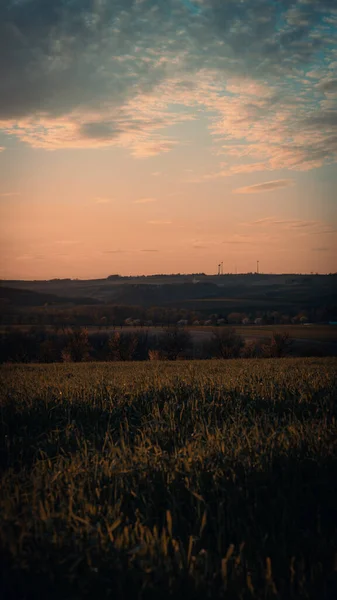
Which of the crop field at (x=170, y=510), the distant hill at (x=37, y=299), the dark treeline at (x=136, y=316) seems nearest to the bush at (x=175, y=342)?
the dark treeline at (x=136, y=316)

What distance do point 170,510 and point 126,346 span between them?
5028 centimetres

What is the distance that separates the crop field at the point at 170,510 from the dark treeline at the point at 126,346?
39.0 metres

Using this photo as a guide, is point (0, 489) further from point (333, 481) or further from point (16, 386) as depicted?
point (16, 386)

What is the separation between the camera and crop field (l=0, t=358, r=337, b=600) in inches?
152

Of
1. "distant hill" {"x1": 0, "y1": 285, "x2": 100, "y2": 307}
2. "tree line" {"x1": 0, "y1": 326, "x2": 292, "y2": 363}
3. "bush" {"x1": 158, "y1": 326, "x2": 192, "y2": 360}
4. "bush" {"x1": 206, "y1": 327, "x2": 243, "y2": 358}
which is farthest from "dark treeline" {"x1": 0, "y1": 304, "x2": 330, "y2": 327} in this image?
"bush" {"x1": 158, "y1": 326, "x2": 192, "y2": 360}

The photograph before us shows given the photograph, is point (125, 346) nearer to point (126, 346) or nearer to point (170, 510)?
point (126, 346)

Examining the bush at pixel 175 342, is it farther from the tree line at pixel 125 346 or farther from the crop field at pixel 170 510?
the crop field at pixel 170 510

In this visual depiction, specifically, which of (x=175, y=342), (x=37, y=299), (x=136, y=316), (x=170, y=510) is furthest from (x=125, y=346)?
(x=37, y=299)

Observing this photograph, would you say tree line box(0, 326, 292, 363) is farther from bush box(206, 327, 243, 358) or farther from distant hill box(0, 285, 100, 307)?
distant hill box(0, 285, 100, 307)

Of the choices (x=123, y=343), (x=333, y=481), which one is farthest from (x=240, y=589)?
(x=123, y=343)

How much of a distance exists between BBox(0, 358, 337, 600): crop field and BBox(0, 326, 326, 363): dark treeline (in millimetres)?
39017

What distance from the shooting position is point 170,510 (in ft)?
16.2

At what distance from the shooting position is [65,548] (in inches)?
163

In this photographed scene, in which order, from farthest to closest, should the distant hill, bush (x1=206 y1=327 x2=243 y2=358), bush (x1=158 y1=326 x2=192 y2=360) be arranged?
1. the distant hill
2. bush (x1=158 y1=326 x2=192 y2=360)
3. bush (x1=206 y1=327 x2=243 y2=358)
